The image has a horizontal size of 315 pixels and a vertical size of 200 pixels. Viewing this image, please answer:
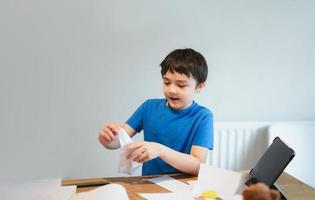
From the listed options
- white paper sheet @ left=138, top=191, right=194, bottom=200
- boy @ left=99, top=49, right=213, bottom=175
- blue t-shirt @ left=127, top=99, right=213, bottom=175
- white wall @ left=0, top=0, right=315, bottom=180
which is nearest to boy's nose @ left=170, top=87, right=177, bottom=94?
boy @ left=99, top=49, right=213, bottom=175

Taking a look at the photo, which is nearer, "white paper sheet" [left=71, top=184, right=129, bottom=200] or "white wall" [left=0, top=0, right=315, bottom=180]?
"white paper sheet" [left=71, top=184, right=129, bottom=200]

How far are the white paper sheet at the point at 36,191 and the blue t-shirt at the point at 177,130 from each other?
392 millimetres

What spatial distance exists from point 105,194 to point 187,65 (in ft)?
1.82

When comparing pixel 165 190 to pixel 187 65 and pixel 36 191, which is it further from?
pixel 187 65

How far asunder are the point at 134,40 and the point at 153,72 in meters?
0.20

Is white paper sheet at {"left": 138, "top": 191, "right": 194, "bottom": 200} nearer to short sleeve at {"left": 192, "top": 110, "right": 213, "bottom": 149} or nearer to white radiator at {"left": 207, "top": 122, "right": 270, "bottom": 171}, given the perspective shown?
short sleeve at {"left": 192, "top": 110, "right": 213, "bottom": 149}

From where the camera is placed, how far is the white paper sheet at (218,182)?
1.02 meters

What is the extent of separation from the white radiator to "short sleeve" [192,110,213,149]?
0.71 metres

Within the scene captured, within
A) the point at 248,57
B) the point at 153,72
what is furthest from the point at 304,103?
the point at 153,72

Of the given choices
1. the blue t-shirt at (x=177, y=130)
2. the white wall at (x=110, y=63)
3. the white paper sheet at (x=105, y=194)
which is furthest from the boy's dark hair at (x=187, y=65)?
the white wall at (x=110, y=63)

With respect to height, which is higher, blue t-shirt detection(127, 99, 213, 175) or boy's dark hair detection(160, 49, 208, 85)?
boy's dark hair detection(160, 49, 208, 85)

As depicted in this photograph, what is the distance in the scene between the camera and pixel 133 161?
1.10m

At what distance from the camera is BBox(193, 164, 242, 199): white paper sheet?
3.35 ft

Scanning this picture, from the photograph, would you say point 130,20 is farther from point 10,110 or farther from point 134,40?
point 10,110
